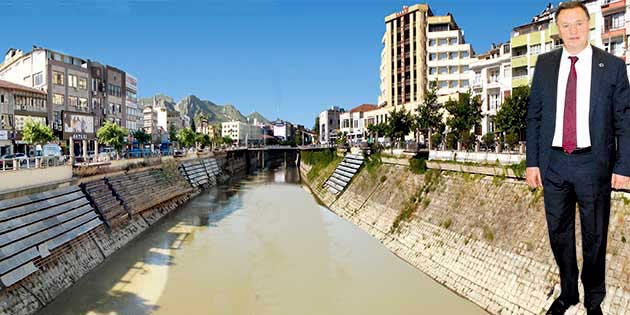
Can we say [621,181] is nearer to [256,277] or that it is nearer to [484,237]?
[484,237]

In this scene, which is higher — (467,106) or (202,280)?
(467,106)

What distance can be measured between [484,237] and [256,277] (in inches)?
497

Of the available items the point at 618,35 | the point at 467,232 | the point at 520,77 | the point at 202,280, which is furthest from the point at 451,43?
the point at 202,280

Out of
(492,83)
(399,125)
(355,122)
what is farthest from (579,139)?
(355,122)

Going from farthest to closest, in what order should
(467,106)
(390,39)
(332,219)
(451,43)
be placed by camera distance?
1. (390,39)
2. (451,43)
3. (467,106)
4. (332,219)

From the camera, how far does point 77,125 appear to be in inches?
2130

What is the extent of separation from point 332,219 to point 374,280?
1860cm

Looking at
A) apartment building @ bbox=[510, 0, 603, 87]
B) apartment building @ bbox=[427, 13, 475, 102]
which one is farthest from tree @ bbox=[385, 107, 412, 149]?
apartment building @ bbox=[427, 13, 475, 102]

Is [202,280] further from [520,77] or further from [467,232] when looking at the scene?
[520,77]

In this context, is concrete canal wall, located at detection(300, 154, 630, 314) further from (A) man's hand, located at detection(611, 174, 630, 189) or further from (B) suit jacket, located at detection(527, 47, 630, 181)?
(B) suit jacket, located at detection(527, 47, 630, 181)

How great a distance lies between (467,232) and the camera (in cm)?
2348

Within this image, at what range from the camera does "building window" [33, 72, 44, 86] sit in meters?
60.2

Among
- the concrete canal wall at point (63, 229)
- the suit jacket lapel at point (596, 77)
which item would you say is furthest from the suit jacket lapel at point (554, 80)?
the concrete canal wall at point (63, 229)

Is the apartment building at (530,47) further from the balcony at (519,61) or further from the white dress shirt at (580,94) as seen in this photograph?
the white dress shirt at (580,94)
